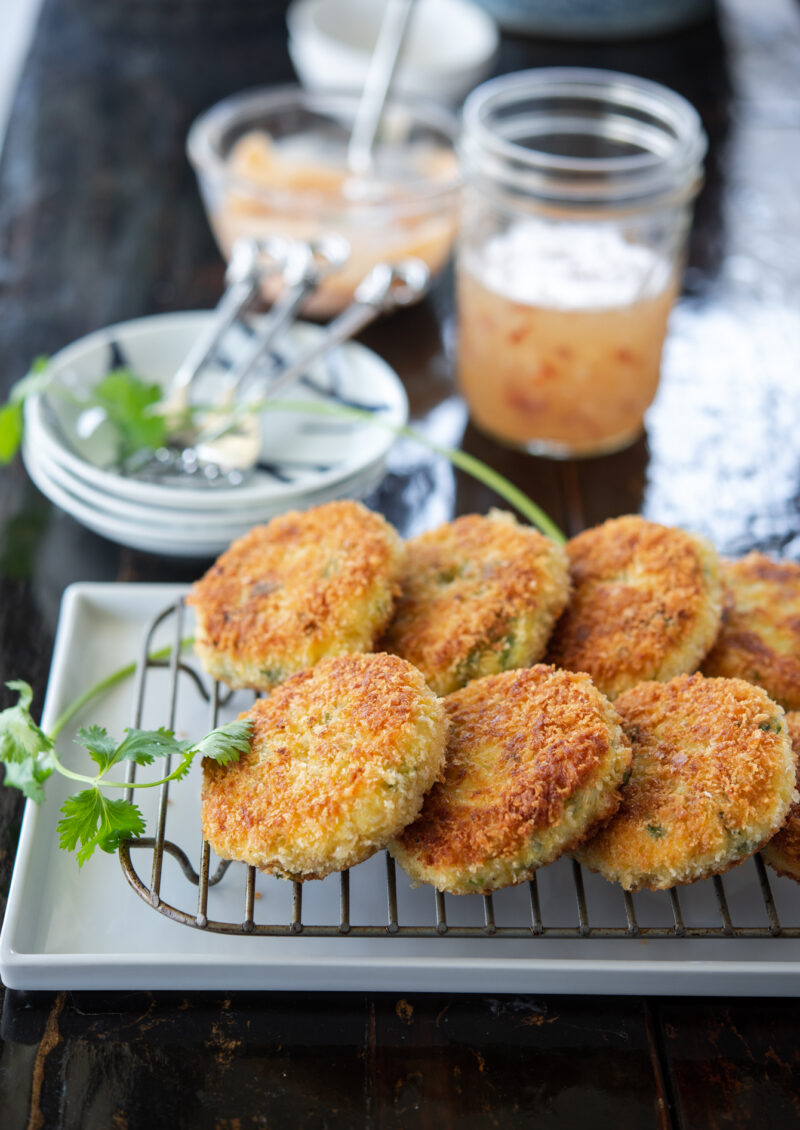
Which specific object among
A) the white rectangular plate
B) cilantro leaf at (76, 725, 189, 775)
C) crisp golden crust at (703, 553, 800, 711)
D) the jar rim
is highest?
the jar rim

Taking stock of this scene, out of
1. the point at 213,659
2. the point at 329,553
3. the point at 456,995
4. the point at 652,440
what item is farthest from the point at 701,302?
the point at 456,995

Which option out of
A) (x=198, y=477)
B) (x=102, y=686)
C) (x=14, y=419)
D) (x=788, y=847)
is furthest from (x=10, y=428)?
(x=788, y=847)

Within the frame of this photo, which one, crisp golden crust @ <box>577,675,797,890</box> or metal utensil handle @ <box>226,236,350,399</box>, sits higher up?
crisp golden crust @ <box>577,675,797,890</box>

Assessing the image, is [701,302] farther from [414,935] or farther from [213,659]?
[414,935]

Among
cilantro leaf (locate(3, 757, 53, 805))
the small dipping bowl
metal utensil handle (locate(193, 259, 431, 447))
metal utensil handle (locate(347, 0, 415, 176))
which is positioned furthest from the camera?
metal utensil handle (locate(347, 0, 415, 176))

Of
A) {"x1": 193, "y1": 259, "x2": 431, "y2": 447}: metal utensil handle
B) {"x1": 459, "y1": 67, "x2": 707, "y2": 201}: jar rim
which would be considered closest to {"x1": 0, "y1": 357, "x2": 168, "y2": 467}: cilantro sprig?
{"x1": 193, "y1": 259, "x2": 431, "y2": 447}: metal utensil handle

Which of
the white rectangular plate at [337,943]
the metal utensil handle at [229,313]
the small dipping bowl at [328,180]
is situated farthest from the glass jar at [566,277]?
the white rectangular plate at [337,943]

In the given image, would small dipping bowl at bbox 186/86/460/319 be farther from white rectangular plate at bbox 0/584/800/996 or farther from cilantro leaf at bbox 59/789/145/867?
cilantro leaf at bbox 59/789/145/867
